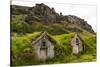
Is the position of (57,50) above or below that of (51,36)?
below

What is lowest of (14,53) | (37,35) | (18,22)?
(14,53)

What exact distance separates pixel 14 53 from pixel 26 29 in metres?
0.31

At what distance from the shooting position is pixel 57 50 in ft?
8.47

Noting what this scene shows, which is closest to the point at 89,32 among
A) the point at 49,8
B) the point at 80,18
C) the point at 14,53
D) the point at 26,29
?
the point at 80,18

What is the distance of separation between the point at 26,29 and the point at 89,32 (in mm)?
856

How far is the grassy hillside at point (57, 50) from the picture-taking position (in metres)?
2.40

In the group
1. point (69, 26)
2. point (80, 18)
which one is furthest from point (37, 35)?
point (80, 18)

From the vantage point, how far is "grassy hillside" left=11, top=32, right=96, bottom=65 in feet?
7.89

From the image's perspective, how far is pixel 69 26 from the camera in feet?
8.73
